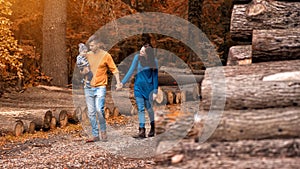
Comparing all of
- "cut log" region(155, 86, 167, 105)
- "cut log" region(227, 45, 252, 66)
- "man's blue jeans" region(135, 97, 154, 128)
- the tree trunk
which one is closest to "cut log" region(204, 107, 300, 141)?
"cut log" region(227, 45, 252, 66)

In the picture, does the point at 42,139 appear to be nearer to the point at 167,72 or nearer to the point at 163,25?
the point at 167,72

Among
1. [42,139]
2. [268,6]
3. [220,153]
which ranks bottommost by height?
[42,139]

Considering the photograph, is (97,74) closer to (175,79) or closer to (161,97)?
(161,97)

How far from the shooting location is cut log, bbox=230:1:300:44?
251 inches

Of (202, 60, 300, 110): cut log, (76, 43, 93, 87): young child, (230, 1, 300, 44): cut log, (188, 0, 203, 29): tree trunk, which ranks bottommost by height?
(202, 60, 300, 110): cut log

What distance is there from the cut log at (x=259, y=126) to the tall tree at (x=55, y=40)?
41.9 feet

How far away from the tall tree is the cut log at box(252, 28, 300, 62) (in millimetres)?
11535

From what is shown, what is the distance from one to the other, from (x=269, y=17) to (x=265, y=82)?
78.9 inches

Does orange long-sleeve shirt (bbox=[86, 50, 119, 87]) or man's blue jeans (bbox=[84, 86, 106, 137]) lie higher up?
orange long-sleeve shirt (bbox=[86, 50, 119, 87])

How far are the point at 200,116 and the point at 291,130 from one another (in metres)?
0.78

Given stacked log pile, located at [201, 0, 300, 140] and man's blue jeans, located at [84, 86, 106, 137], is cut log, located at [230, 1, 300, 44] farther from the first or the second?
man's blue jeans, located at [84, 86, 106, 137]

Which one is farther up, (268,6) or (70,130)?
(268,6)

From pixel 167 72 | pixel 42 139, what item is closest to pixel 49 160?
pixel 42 139

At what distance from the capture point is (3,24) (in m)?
13.5
